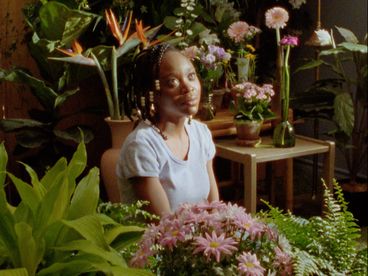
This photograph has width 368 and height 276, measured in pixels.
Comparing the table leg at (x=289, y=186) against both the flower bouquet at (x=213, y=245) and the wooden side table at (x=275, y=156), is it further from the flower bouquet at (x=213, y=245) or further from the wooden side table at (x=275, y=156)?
the flower bouquet at (x=213, y=245)

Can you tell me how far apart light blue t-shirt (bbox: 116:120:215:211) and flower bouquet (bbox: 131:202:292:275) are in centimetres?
45

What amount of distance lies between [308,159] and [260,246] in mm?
1351

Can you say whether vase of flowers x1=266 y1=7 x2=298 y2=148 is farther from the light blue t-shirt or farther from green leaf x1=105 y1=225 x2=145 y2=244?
green leaf x1=105 y1=225 x2=145 y2=244

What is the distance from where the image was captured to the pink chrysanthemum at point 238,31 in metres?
2.08

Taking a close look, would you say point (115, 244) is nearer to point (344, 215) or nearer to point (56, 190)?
point (56, 190)

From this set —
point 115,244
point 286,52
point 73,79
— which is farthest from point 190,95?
point 73,79

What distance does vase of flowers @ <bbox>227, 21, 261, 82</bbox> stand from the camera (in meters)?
2.11

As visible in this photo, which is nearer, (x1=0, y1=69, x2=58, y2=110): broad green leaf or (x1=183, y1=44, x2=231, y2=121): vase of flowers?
(x1=183, y1=44, x2=231, y2=121): vase of flowers

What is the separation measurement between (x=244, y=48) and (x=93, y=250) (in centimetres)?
161

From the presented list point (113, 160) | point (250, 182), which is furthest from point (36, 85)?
point (250, 182)

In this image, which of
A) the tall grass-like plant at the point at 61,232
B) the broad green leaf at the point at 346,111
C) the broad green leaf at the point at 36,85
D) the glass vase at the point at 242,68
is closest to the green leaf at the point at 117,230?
the tall grass-like plant at the point at 61,232

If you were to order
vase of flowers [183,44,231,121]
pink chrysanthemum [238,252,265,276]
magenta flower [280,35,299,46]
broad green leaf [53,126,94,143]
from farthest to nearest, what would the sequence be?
broad green leaf [53,126,94,143]
vase of flowers [183,44,231,121]
magenta flower [280,35,299,46]
pink chrysanthemum [238,252,265,276]

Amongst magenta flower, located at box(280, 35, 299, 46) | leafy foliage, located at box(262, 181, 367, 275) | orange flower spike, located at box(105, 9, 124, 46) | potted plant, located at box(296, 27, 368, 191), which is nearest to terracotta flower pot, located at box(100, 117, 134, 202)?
orange flower spike, located at box(105, 9, 124, 46)

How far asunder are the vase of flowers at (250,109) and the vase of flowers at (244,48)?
0.44 feet
